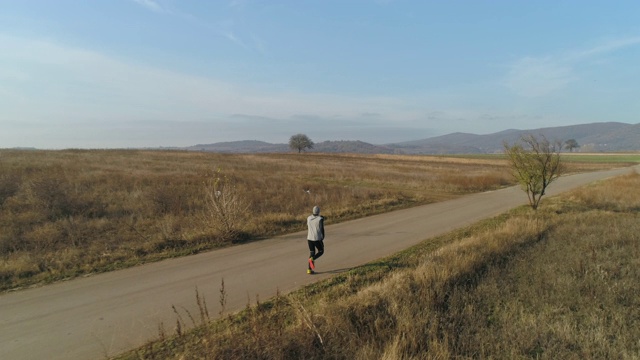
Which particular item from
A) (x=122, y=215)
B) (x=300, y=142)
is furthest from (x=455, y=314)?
(x=300, y=142)

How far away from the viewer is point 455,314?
614cm

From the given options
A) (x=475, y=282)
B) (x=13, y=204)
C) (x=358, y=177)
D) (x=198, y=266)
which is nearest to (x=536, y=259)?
(x=475, y=282)

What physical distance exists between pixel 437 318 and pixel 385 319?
3.02 ft

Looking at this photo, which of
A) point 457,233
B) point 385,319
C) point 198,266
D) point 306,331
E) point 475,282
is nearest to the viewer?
point 306,331

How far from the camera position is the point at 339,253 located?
11.0 m

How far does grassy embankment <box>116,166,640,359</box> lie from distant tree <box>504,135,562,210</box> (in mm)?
8535

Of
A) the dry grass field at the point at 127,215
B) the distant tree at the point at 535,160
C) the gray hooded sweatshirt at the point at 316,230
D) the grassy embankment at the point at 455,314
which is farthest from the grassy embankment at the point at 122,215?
the distant tree at the point at 535,160

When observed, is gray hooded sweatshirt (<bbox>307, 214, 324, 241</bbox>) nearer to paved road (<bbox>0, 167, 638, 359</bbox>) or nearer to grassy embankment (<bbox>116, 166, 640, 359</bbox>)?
paved road (<bbox>0, 167, 638, 359</bbox>)

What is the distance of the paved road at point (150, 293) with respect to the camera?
586cm

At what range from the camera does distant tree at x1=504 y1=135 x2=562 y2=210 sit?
18109mm

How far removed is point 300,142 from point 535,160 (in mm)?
Result: 107791

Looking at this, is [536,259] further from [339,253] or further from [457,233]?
[339,253]

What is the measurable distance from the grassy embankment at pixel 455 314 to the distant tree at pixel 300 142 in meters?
114

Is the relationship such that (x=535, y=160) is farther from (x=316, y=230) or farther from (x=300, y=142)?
(x=300, y=142)
